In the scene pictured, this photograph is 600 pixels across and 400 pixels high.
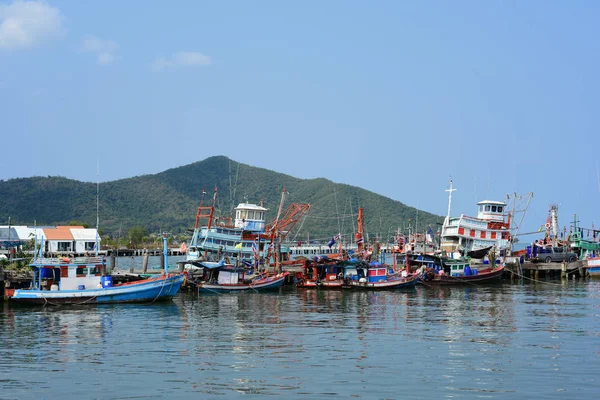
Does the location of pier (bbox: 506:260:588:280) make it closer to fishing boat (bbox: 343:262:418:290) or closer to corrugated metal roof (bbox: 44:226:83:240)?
fishing boat (bbox: 343:262:418:290)

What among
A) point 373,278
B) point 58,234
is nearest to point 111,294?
point 373,278

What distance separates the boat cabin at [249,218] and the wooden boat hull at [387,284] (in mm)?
16667

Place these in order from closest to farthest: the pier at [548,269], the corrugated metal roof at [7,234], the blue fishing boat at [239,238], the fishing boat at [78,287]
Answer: the fishing boat at [78,287] < the blue fishing boat at [239,238] < the pier at [548,269] < the corrugated metal roof at [7,234]

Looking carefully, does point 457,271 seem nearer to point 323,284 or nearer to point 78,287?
point 323,284

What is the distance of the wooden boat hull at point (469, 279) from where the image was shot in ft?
236

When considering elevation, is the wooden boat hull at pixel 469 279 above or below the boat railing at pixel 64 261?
below

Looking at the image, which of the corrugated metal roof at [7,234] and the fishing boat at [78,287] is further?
the corrugated metal roof at [7,234]

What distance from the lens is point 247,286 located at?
6266cm

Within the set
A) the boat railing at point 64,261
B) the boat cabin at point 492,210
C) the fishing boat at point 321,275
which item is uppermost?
the boat cabin at point 492,210

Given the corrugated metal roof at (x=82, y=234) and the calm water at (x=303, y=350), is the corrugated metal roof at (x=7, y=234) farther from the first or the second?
the calm water at (x=303, y=350)

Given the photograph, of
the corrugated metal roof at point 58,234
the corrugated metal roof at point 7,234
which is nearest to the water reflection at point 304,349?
the corrugated metal roof at point 58,234

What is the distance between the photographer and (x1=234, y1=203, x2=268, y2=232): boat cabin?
7862cm

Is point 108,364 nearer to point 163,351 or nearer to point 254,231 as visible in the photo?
point 163,351

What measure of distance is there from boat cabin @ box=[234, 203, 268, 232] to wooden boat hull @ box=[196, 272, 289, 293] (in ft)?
44.3
